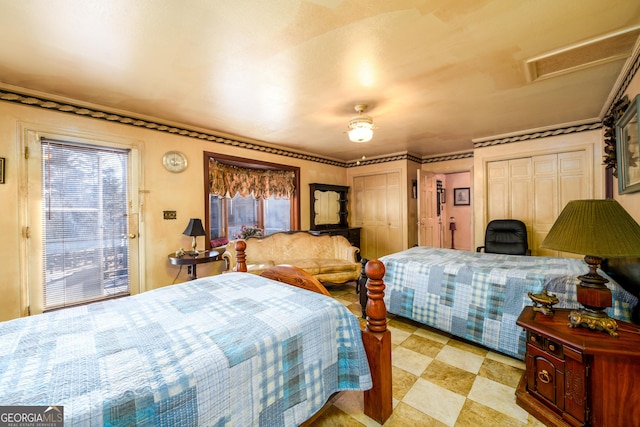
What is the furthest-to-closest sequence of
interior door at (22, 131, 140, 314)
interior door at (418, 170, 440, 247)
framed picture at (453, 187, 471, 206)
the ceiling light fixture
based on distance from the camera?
framed picture at (453, 187, 471, 206)
interior door at (418, 170, 440, 247)
the ceiling light fixture
interior door at (22, 131, 140, 314)

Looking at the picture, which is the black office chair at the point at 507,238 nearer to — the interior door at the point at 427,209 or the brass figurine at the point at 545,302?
the interior door at the point at 427,209

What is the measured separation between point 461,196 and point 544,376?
5.92 m

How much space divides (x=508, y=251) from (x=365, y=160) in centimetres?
327

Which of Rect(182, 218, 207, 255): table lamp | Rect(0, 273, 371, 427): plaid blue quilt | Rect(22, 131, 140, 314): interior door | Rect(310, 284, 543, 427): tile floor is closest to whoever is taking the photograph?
Rect(0, 273, 371, 427): plaid blue quilt

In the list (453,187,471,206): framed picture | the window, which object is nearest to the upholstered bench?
the window

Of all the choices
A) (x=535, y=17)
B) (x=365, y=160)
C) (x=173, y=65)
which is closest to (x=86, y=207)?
(x=173, y=65)

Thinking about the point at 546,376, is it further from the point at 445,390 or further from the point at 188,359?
the point at 188,359

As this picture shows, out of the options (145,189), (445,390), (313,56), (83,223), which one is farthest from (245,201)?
(445,390)

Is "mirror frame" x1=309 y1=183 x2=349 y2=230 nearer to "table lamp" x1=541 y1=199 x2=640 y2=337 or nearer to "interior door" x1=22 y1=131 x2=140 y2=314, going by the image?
"interior door" x1=22 y1=131 x2=140 y2=314

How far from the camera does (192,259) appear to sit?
3.15 meters

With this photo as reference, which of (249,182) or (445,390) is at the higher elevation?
(249,182)

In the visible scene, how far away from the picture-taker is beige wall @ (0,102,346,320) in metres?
2.38

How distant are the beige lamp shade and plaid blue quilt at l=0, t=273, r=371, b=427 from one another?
48.7 inches

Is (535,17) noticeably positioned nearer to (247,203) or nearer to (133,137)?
(133,137)
